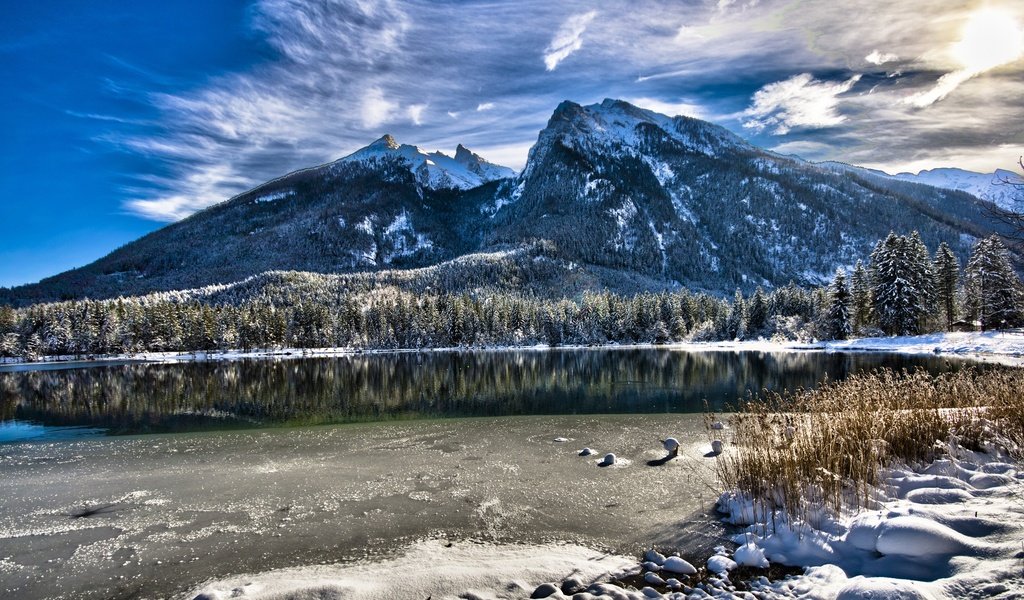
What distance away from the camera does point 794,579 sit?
8.00m

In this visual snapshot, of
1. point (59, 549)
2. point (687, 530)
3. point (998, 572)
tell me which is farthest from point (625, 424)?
point (59, 549)

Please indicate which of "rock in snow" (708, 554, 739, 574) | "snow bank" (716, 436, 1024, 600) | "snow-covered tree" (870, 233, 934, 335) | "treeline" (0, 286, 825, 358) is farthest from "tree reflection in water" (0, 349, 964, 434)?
"treeline" (0, 286, 825, 358)

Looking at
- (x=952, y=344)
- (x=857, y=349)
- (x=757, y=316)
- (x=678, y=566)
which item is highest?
(x=757, y=316)

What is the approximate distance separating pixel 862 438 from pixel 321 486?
15259 millimetres

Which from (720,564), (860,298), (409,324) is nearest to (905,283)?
(860,298)

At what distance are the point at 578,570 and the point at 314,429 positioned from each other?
20.5 meters

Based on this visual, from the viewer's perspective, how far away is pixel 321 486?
15.5 m

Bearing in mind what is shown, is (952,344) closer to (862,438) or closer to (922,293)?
(922,293)

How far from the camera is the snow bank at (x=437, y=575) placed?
8.78 metres

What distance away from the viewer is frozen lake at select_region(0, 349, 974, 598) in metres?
10.8

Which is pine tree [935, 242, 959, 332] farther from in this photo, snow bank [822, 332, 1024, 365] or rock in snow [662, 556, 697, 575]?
rock in snow [662, 556, 697, 575]

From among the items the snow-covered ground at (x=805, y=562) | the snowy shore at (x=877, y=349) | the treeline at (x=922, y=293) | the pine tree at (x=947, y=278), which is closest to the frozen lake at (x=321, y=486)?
the snow-covered ground at (x=805, y=562)

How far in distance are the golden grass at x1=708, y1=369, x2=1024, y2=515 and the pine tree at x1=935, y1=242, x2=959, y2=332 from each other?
69097 mm

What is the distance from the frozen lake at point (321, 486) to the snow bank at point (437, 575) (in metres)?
0.60
